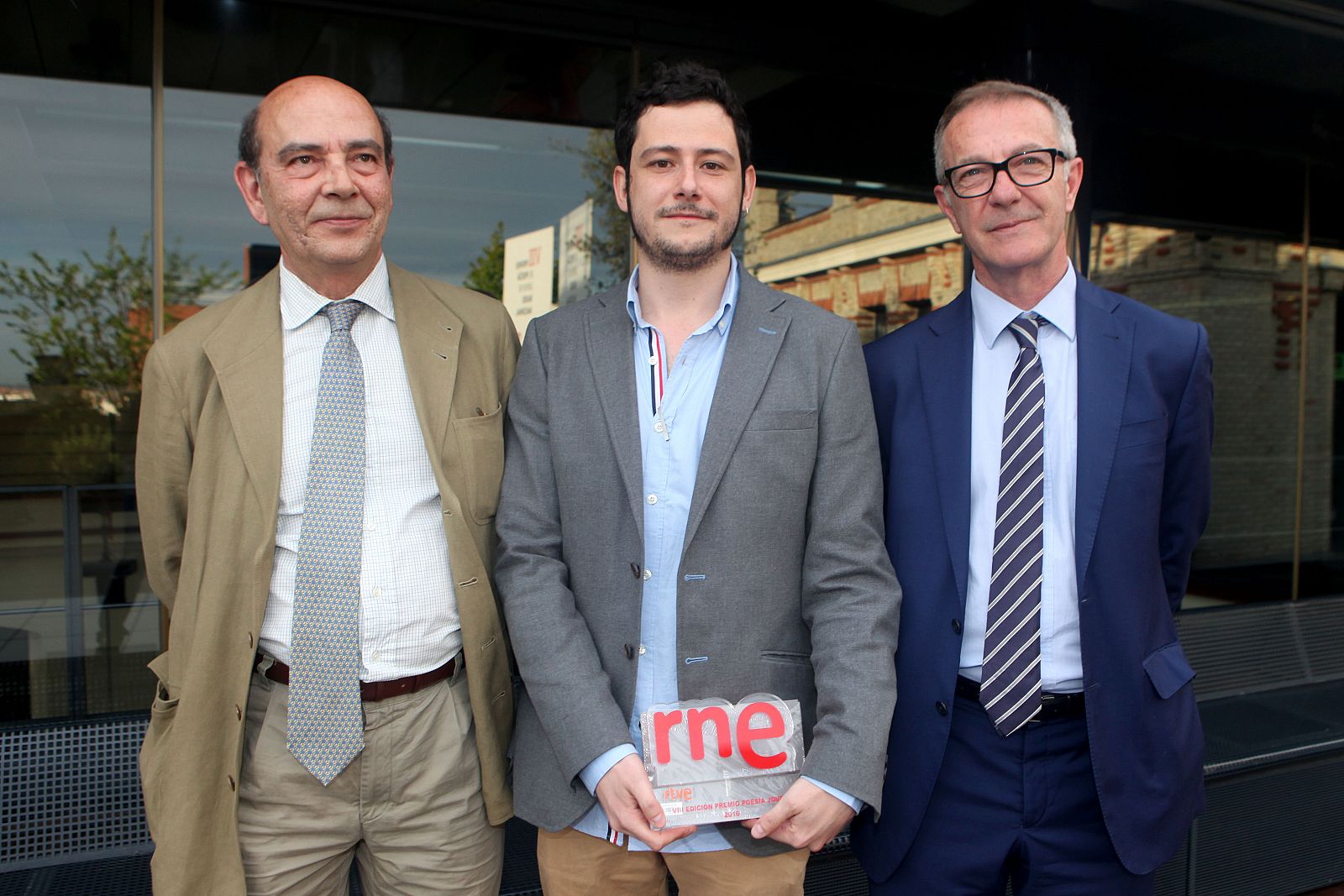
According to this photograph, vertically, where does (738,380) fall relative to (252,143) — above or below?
below

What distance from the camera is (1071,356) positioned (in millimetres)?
1929

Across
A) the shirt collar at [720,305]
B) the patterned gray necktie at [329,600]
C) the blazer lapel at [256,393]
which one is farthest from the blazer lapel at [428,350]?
the shirt collar at [720,305]

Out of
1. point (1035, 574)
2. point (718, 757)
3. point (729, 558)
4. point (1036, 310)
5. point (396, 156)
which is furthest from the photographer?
point (396, 156)

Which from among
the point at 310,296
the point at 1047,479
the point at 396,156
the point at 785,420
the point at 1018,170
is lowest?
the point at 1047,479

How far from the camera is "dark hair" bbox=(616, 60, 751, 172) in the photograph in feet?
5.98

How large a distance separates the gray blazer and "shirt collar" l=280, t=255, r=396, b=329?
1.35 feet

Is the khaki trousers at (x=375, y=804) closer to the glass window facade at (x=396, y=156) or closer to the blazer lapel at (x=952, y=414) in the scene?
the blazer lapel at (x=952, y=414)

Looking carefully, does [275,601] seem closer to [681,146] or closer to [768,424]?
[768,424]

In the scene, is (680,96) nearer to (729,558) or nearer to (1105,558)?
(729,558)

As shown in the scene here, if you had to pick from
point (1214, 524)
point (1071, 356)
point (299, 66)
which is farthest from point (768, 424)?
point (1214, 524)

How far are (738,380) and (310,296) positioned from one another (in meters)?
0.89

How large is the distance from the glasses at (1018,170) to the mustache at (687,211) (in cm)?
56

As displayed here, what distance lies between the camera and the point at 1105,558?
182 centimetres

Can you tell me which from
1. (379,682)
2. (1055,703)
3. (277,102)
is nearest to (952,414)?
(1055,703)
